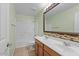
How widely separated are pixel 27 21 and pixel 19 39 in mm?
1050

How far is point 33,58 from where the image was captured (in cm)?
113

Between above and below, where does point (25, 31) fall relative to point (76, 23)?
below

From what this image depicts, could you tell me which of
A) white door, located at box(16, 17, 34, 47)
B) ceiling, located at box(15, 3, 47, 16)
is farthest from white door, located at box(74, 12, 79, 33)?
white door, located at box(16, 17, 34, 47)

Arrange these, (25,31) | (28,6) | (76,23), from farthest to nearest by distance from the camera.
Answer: (25,31)
(28,6)
(76,23)

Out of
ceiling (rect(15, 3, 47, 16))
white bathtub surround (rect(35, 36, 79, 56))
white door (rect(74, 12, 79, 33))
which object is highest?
ceiling (rect(15, 3, 47, 16))

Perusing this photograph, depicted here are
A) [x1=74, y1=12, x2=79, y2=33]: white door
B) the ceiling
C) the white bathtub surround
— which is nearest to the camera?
the white bathtub surround

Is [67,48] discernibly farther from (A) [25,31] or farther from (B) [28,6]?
(A) [25,31]

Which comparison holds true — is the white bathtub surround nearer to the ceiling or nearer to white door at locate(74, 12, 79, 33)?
white door at locate(74, 12, 79, 33)

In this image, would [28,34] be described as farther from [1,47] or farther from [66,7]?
[1,47]

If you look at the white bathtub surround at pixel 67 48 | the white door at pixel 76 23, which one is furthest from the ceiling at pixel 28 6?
the white bathtub surround at pixel 67 48

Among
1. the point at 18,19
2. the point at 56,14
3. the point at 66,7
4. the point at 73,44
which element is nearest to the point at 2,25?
the point at 73,44

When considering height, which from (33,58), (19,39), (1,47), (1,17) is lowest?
(19,39)

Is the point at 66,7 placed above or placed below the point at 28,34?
above

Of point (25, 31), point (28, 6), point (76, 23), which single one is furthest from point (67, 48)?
point (25, 31)
